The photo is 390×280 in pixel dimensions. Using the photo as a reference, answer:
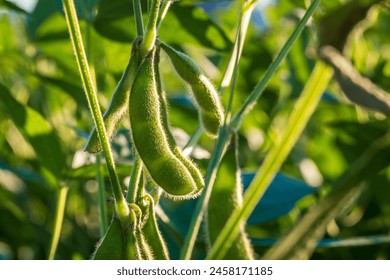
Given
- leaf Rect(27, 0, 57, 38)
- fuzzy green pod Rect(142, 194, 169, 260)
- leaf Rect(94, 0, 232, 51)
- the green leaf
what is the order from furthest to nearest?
1. leaf Rect(27, 0, 57, 38)
2. leaf Rect(94, 0, 232, 51)
3. fuzzy green pod Rect(142, 194, 169, 260)
4. the green leaf

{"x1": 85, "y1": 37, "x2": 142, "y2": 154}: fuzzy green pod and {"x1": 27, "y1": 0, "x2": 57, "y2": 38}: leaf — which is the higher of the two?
{"x1": 27, "y1": 0, "x2": 57, "y2": 38}: leaf

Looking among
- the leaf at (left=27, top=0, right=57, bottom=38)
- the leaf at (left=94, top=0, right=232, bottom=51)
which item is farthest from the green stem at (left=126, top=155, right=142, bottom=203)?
the leaf at (left=27, top=0, right=57, bottom=38)

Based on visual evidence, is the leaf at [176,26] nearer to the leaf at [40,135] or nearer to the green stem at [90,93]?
the leaf at [40,135]

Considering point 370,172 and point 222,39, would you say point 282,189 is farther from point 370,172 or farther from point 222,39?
point 370,172

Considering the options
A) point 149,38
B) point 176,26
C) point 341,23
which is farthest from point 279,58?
point 176,26

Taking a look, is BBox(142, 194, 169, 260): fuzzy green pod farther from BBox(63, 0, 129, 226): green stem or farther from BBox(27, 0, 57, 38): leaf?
BBox(27, 0, 57, 38): leaf

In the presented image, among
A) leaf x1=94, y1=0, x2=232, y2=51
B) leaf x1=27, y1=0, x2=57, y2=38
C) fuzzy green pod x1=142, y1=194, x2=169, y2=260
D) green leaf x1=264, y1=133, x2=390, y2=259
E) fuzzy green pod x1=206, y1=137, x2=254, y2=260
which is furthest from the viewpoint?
leaf x1=27, y1=0, x2=57, y2=38

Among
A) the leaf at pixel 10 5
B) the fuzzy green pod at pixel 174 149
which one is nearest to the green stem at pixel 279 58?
the fuzzy green pod at pixel 174 149
